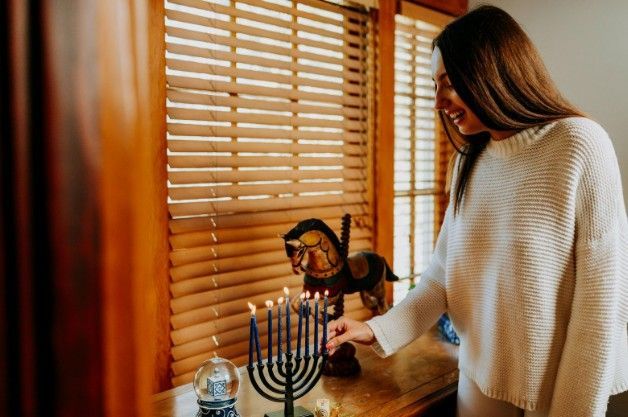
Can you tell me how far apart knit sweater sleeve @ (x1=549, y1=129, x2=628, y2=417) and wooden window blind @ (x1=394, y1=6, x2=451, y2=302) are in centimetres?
110

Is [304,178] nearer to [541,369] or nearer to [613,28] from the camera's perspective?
[541,369]

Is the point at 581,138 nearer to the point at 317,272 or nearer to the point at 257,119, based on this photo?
the point at 317,272

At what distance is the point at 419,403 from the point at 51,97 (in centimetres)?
133

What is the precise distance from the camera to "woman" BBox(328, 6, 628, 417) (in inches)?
42.4

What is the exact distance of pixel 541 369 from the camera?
1.17 m

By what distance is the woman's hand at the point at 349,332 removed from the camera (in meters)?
1.38

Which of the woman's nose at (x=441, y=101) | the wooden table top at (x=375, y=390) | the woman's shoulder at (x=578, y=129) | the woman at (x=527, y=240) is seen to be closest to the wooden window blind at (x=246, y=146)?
the wooden table top at (x=375, y=390)

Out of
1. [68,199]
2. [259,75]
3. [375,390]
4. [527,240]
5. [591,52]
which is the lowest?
[375,390]

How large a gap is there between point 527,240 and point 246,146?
33.2 inches

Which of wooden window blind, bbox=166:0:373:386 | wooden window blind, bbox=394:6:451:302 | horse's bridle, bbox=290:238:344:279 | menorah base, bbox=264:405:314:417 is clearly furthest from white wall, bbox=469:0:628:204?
menorah base, bbox=264:405:314:417

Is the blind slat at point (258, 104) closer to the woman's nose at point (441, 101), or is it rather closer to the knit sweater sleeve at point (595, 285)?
the woman's nose at point (441, 101)

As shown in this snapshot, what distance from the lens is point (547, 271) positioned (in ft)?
3.73

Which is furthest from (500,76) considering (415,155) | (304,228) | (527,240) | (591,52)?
(591,52)

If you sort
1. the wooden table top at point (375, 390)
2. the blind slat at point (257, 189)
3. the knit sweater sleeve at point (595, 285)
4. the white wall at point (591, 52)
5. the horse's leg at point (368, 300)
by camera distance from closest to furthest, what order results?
the knit sweater sleeve at point (595, 285) → the wooden table top at point (375, 390) → the blind slat at point (257, 189) → the horse's leg at point (368, 300) → the white wall at point (591, 52)
